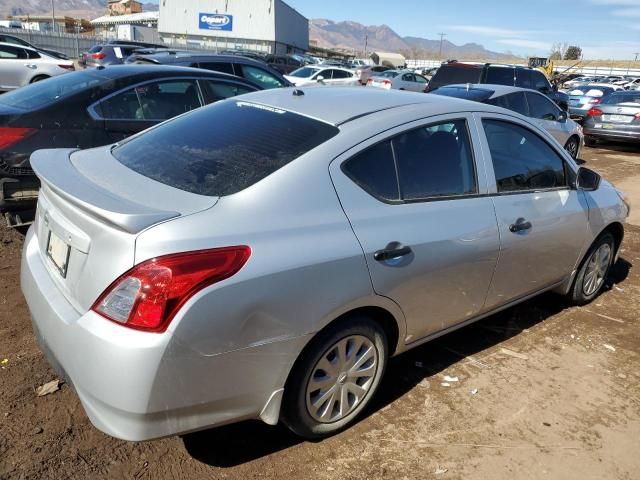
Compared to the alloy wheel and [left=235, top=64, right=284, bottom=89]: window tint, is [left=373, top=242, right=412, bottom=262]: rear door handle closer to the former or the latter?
the alloy wheel

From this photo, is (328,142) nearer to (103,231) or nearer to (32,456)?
(103,231)

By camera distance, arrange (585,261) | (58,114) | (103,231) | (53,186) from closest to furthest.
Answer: (103,231)
(53,186)
(585,261)
(58,114)

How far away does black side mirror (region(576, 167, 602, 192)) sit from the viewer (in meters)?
3.92

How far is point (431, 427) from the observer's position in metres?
2.96

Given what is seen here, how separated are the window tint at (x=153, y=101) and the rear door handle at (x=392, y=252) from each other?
139 inches

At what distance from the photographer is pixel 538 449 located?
285 centimetres

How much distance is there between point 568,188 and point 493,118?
88 cm

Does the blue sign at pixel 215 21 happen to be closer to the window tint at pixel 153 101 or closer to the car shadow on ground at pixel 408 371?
the window tint at pixel 153 101

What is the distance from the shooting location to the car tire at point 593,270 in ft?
14.3

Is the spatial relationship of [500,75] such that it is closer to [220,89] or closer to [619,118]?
[619,118]

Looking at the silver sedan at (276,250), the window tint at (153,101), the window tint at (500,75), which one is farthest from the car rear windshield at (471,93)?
the silver sedan at (276,250)

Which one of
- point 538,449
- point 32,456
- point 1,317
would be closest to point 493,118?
point 538,449

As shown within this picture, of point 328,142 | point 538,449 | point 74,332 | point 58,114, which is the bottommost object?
point 538,449

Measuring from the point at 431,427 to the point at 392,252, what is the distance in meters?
1.02
